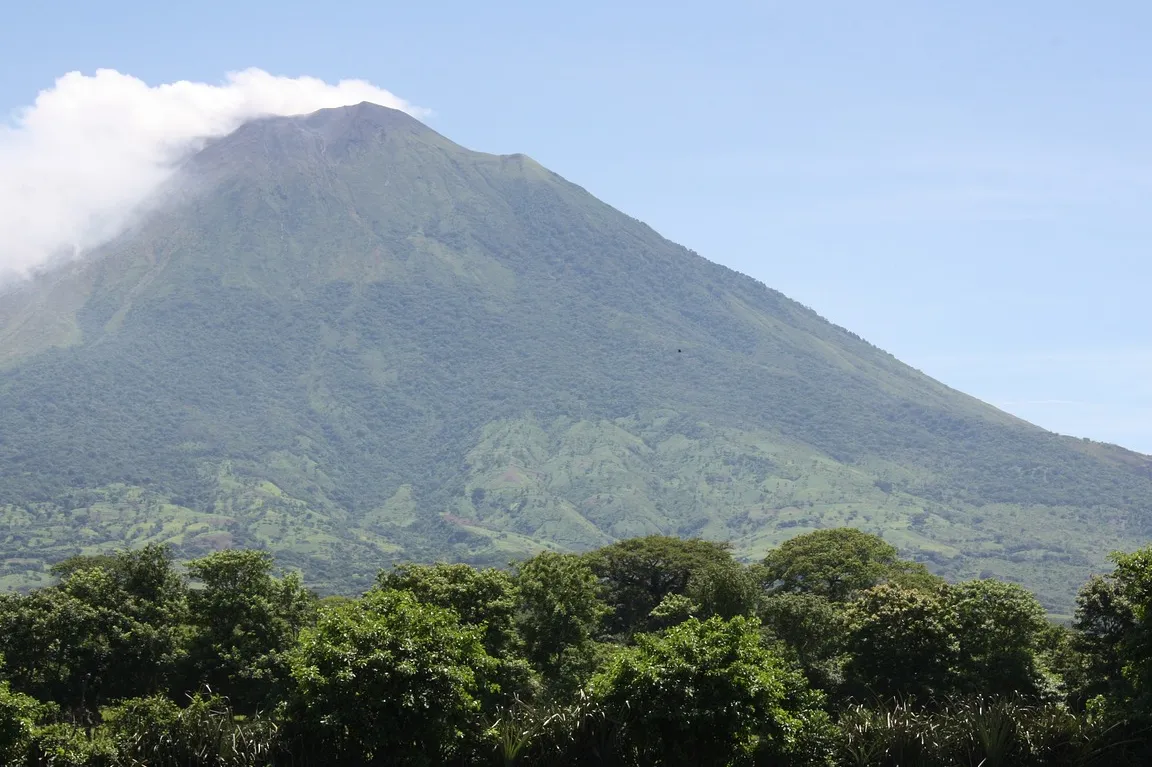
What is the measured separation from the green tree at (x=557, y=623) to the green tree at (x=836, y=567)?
60.3ft

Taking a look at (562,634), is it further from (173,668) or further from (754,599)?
(173,668)

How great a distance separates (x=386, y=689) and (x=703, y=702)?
7.99 m

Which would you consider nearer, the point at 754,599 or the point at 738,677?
the point at 738,677

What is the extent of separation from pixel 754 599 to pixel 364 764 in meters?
24.8

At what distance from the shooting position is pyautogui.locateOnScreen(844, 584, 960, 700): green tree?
42.0 m

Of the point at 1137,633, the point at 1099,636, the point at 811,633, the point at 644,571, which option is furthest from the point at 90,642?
the point at 644,571

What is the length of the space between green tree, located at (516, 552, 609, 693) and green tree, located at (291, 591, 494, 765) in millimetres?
13210

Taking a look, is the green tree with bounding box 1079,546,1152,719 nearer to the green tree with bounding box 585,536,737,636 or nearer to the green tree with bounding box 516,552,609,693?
the green tree with bounding box 516,552,609,693

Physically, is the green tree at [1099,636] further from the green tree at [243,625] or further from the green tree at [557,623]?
the green tree at [243,625]

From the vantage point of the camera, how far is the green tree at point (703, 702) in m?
31.0

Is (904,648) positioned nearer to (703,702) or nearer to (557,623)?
(557,623)

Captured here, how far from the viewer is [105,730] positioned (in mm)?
33531

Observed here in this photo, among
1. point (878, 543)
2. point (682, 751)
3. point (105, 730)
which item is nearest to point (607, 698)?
point (682, 751)

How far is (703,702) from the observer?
31.1 meters
